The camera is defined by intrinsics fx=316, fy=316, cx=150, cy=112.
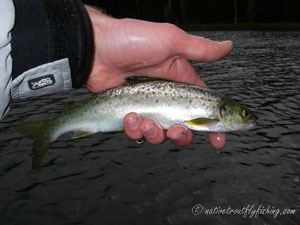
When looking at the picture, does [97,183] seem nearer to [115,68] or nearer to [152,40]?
[115,68]

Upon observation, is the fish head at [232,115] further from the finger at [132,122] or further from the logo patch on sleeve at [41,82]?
the logo patch on sleeve at [41,82]

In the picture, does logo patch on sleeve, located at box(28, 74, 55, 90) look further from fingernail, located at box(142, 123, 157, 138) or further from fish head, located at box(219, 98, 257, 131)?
fish head, located at box(219, 98, 257, 131)

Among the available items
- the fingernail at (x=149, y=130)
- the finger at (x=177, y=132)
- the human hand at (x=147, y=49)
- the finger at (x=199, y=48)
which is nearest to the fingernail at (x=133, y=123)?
the human hand at (x=147, y=49)

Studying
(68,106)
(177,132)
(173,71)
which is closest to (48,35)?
(68,106)

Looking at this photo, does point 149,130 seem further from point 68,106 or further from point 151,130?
point 68,106

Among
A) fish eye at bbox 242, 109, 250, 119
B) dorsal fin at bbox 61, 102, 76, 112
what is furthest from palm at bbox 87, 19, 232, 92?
fish eye at bbox 242, 109, 250, 119

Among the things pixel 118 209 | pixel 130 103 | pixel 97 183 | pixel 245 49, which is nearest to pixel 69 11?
A: pixel 130 103

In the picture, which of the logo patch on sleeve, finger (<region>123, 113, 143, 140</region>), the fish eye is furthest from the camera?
the fish eye
